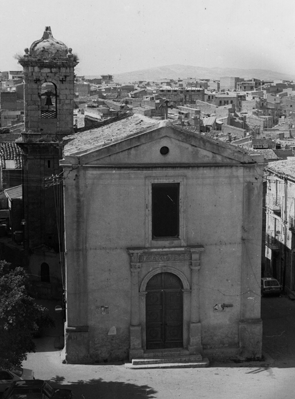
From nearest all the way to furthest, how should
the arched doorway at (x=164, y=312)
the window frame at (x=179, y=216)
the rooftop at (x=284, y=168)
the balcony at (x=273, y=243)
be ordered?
1. the window frame at (x=179, y=216)
2. the arched doorway at (x=164, y=312)
3. the rooftop at (x=284, y=168)
4. the balcony at (x=273, y=243)

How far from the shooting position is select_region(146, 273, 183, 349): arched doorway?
24.7m

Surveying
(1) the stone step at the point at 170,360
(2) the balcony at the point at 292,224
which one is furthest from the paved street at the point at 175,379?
(2) the balcony at the point at 292,224

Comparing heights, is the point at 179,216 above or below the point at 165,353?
above

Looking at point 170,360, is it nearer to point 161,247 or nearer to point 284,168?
point 161,247

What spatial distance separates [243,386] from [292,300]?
37.0 ft

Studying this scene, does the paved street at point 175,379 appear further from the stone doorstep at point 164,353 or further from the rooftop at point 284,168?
the rooftop at point 284,168

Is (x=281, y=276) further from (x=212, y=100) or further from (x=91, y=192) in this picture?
(x=212, y=100)

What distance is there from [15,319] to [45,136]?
525 inches

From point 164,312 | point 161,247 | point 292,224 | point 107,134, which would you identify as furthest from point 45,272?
point 292,224

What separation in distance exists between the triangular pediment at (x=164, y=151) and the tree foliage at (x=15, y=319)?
4880 millimetres

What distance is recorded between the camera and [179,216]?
24562mm

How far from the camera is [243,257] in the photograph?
25.0 metres

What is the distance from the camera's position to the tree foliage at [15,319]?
20.2 m

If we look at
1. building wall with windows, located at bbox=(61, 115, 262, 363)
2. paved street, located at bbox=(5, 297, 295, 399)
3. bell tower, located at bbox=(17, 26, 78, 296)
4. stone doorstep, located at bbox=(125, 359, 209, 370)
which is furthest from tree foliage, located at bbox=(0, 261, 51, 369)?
bell tower, located at bbox=(17, 26, 78, 296)
